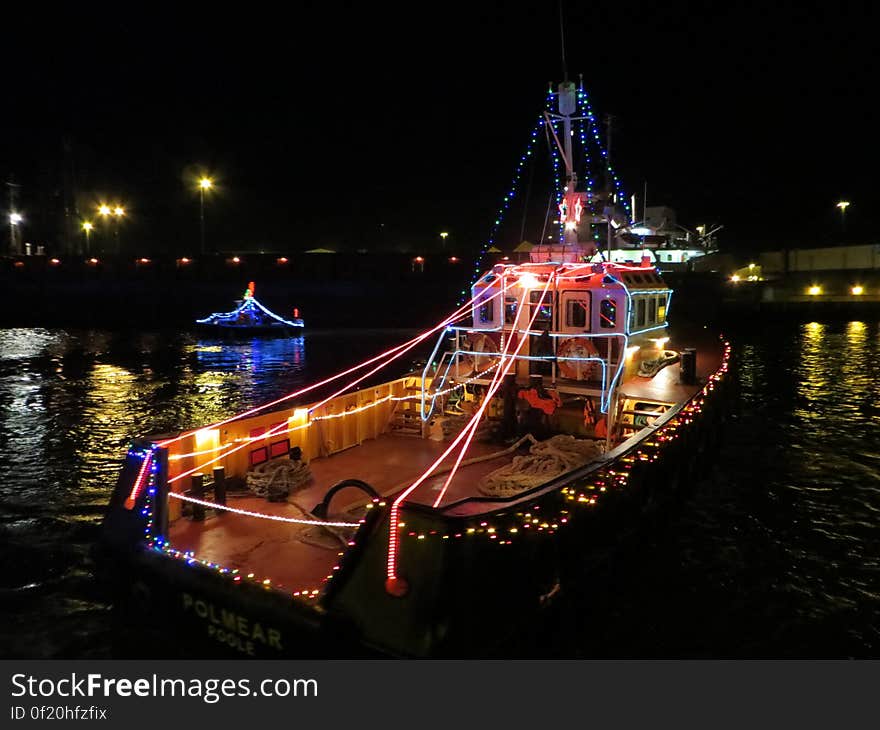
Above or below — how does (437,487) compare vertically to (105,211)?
below

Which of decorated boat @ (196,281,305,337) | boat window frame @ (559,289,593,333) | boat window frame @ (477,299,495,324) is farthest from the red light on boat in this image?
decorated boat @ (196,281,305,337)

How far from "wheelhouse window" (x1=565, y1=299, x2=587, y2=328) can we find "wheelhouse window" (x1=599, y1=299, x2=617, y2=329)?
0.97ft

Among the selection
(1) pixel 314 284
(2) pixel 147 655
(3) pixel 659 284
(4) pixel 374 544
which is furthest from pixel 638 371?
(1) pixel 314 284

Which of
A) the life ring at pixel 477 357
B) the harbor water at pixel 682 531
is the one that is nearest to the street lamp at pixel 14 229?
the harbor water at pixel 682 531

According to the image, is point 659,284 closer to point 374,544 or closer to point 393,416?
point 393,416

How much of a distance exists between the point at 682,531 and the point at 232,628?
7.70m

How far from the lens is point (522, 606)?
5.96m

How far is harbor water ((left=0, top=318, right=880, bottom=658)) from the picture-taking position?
746 cm

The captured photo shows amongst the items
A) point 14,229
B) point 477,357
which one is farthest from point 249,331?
point 14,229

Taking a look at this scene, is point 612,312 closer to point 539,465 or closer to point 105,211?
point 539,465

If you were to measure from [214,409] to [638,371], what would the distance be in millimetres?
14203

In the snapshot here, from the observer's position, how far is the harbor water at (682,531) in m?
7.46

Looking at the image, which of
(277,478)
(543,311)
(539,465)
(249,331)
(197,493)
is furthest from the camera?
(249,331)

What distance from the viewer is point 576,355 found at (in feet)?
37.0
